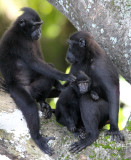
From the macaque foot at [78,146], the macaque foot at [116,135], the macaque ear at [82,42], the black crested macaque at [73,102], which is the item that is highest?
the macaque ear at [82,42]

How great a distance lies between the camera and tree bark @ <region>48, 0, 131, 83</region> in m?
4.95

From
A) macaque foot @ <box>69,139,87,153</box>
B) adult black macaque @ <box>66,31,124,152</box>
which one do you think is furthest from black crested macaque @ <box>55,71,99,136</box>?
A: macaque foot @ <box>69,139,87,153</box>

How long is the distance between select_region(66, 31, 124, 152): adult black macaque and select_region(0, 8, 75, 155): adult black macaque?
340 millimetres

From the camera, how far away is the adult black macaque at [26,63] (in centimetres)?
561

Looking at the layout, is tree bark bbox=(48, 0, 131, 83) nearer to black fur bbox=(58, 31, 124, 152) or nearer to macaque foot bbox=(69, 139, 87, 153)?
black fur bbox=(58, 31, 124, 152)

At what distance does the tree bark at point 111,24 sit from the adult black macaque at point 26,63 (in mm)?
804

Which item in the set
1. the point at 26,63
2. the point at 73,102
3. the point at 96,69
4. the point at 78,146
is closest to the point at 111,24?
the point at 96,69

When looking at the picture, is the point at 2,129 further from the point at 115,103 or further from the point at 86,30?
the point at 86,30

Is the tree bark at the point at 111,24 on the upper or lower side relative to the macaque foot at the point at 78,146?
upper

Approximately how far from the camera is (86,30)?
5617 millimetres

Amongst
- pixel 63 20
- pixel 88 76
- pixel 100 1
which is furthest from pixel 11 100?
pixel 63 20

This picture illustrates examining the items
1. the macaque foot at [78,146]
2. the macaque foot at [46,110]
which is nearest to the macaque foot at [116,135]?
the macaque foot at [78,146]

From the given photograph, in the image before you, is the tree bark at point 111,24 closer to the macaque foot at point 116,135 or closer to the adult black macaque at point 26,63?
the adult black macaque at point 26,63

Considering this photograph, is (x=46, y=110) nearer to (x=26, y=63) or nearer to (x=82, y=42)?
(x=26, y=63)
